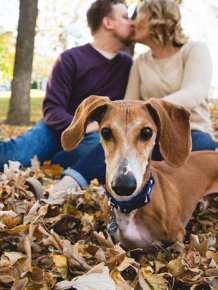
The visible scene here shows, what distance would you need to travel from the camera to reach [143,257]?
7.22 feet

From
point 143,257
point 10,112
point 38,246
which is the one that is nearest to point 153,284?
point 143,257

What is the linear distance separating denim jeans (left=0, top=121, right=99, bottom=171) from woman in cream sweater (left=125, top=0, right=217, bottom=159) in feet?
2.37

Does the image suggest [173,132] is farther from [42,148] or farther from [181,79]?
[42,148]

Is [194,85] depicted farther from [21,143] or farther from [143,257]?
[143,257]

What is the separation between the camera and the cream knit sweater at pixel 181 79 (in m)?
3.71

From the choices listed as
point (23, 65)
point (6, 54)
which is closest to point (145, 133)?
point (23, 65)

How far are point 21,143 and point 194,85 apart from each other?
1.70m

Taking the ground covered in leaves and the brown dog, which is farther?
the brown dog

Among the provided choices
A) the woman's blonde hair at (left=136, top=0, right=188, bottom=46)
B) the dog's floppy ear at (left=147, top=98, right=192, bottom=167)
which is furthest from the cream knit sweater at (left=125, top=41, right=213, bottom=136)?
the dog's floppy ear at (left=147, top=98, right=192, bottom=167)

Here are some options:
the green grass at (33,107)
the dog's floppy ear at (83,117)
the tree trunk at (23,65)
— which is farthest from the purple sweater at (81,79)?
the green grass at (33,107)

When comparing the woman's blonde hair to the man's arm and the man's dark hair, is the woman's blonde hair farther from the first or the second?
the man's arm

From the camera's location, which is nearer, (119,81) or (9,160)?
(9,160)

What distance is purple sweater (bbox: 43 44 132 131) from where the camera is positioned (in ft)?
13.8

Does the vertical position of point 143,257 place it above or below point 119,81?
below
